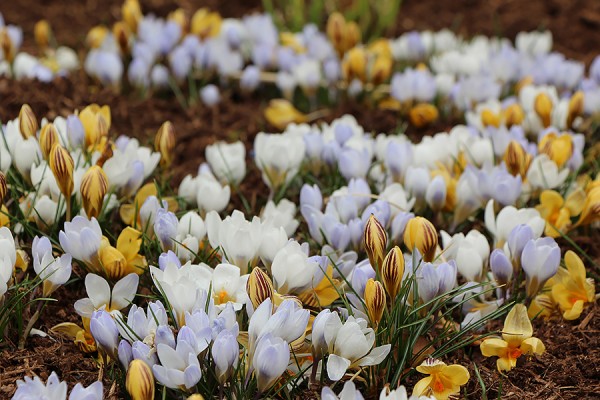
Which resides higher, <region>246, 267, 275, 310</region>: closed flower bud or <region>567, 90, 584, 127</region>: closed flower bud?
<region>246, 267, 275, 310</region>: closed flower bud

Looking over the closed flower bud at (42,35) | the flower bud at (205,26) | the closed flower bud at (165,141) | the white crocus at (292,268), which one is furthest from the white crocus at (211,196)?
the closed flower bud at (42,35)

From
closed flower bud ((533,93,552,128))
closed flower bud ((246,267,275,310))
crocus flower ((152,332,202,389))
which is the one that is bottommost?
closed flower bud ((533,93,552,128))

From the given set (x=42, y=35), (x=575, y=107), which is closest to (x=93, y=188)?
(x=575, y=107)

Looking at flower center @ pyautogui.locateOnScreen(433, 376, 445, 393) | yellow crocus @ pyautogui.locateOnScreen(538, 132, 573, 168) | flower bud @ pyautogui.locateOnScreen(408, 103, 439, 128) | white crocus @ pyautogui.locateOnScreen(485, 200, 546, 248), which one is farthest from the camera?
flower bud @ pyautogui.locateOnScreen(408, 103, 439, 128)

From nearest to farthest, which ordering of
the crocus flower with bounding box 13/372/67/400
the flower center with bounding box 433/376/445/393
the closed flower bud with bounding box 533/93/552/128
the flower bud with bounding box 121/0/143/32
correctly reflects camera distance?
the crocus flower with bounding box 13/372/67/400 < the flower center with bounding box 433/376/445/393 < the closed flower bud with bounding box 533/93/552/128 < the flower bud with bounding box 121/0/143/32

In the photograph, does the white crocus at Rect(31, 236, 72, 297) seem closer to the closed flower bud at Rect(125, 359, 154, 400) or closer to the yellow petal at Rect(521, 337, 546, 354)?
the closed flower bud at Rect(125, 359, 154, 400)

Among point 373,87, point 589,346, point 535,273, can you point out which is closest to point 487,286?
point 535,273

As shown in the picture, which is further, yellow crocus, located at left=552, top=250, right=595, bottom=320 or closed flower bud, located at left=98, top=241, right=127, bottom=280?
yellow crocus, located at left=552, top=250, right=595, bottom=320

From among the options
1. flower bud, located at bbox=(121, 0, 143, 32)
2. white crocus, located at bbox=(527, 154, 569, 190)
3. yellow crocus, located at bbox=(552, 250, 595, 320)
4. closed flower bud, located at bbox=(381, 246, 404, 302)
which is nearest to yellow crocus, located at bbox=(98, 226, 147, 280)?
closed flower bud, located at bbox=(381, 246, 404, 302)

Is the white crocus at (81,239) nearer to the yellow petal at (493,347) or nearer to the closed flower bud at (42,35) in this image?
the yellow petal at (493,347)
